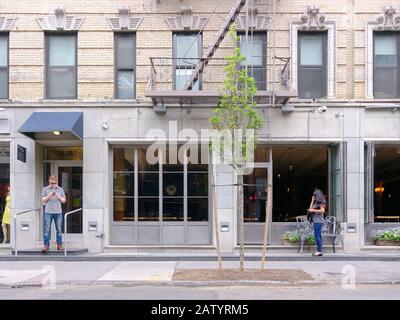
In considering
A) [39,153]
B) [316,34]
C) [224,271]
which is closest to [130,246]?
[39,153]

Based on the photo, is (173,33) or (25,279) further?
(173,33)

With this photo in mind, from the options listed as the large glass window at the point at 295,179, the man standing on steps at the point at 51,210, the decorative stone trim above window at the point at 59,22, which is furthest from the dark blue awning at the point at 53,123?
the large glass window at the point at 295,179

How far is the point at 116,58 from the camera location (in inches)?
683

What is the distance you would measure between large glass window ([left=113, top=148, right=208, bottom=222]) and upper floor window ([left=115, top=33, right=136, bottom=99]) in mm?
1652

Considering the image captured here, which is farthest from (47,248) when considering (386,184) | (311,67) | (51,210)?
(386,184)

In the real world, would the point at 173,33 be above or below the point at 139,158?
above

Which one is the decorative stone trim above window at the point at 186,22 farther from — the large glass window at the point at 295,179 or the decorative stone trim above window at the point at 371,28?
the decorative stone trim above window at the point at 371,28

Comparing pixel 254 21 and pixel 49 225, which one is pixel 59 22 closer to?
pixel 254 21

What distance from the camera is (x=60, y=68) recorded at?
1734cm

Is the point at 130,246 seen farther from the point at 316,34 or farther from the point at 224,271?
the point at 316,34

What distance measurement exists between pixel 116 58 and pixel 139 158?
2.90 m

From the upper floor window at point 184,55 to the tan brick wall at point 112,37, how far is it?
24 cm

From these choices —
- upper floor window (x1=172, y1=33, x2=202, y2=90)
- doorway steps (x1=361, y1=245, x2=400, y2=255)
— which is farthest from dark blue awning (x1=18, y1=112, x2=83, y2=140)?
doorway steps (x1=361, y1=245, x2=400, y2=255)

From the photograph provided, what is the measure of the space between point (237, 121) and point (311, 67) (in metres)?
5.47
